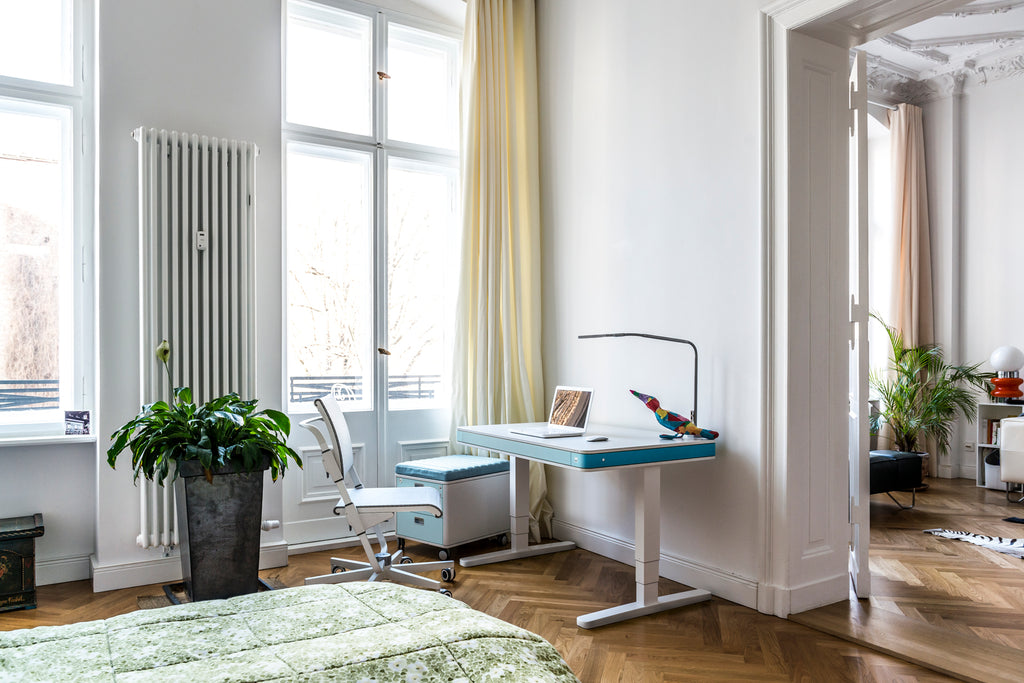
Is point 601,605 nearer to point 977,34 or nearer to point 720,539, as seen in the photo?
point 720,539

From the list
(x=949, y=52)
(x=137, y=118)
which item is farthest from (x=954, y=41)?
(x=137, y=118)

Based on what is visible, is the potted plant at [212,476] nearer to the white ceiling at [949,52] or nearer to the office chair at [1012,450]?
the office chair at [1012,450]

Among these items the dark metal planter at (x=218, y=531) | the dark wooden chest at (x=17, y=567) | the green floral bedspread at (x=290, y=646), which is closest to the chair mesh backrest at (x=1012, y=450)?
the dark metal planter at (x=218, y=531)

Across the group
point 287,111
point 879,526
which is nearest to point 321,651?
point 287,111

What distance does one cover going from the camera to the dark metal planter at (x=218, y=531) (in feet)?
9.92

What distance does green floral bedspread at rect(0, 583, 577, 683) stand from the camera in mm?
968

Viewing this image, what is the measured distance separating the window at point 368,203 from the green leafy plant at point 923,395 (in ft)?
13.4

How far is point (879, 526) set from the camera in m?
4.57

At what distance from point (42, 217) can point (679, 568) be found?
11.6 ft

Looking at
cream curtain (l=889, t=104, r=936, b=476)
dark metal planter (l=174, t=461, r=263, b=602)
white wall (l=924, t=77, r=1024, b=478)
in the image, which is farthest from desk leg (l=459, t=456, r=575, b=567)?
white wall (l=924, t=77, r=1024, b=478)

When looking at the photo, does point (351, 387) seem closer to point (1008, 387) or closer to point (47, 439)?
point (47, 439)

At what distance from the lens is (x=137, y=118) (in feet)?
11.6

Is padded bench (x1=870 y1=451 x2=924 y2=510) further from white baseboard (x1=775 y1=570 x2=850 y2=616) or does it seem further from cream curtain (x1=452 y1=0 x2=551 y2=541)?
cream curtain (x1=452 y1=0 x2=551 y2=541)

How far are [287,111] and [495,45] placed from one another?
4.23 feet
